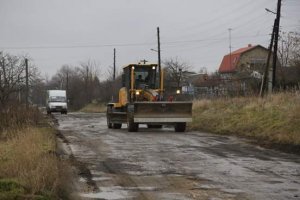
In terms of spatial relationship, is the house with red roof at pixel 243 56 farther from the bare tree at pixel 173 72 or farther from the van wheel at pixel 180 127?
the van wheel at pixel 180 127

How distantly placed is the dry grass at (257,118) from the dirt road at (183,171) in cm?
177

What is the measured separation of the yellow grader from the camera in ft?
82.4

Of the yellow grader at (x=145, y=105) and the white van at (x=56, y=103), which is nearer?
the yellow grader at (x=145, y=105)

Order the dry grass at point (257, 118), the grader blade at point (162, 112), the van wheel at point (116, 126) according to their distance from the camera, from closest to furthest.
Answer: the dry grass at point (257, 118) < the grader blade at point (162, 112) < the van wheel at point (116, 126)

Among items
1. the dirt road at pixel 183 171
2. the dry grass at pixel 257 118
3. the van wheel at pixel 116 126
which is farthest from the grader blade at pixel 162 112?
the dirt road at pixel 183 171

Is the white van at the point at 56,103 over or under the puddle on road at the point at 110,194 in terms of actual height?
over

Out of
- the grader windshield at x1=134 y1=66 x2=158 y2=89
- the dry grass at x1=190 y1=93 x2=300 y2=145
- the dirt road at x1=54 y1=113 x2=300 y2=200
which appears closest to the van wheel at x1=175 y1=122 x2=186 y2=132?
the dry grass at x1=190 y1=93 x2=300 y2=145

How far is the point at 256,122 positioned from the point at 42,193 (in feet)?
53.5

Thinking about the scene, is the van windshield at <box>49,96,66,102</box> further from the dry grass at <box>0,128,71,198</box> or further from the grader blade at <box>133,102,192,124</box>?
the dry grass at <box>0,128,71,198</box>

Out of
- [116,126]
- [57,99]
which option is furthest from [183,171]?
[57,99]

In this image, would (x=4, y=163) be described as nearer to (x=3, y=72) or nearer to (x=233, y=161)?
(x=233, y=161)

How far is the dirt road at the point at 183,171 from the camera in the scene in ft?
31.5

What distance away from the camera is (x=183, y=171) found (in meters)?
12.1

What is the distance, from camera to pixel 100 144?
60.8ft
